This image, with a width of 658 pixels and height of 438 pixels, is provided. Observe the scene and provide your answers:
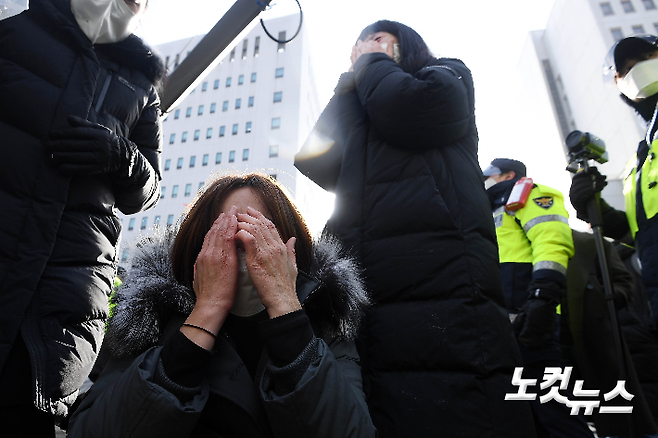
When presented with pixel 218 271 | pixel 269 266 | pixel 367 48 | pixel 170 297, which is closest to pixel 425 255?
pixel 269 266

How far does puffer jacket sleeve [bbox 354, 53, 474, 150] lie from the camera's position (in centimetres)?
148

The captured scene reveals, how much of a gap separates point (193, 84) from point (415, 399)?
296 centimetres

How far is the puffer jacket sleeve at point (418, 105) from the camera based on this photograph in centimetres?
148

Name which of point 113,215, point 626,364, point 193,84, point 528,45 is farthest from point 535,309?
point 528,45

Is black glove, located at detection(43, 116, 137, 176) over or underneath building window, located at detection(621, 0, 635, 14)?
underneath

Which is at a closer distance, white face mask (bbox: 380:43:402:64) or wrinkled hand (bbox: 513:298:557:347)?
white face mask (bbox: 380:43:402:64)

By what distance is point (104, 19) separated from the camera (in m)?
1.63

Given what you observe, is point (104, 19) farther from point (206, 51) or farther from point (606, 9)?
point (606, 9)

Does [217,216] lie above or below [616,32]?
below

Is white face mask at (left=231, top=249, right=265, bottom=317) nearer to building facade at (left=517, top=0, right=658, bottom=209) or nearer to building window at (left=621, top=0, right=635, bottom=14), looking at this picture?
building facade at (left=517, top=0, right=658, bottom=209)

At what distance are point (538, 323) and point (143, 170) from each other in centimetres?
247

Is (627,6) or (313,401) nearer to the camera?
(313,401)

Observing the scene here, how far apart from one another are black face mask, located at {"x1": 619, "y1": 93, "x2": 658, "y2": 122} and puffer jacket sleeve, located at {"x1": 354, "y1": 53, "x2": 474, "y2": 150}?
1.55 metres

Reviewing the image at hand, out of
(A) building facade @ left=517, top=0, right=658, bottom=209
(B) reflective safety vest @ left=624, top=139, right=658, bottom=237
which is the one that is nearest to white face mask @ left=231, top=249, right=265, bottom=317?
(B) reflective safety vest @ left=624, top=139, right=658, bottom=237
